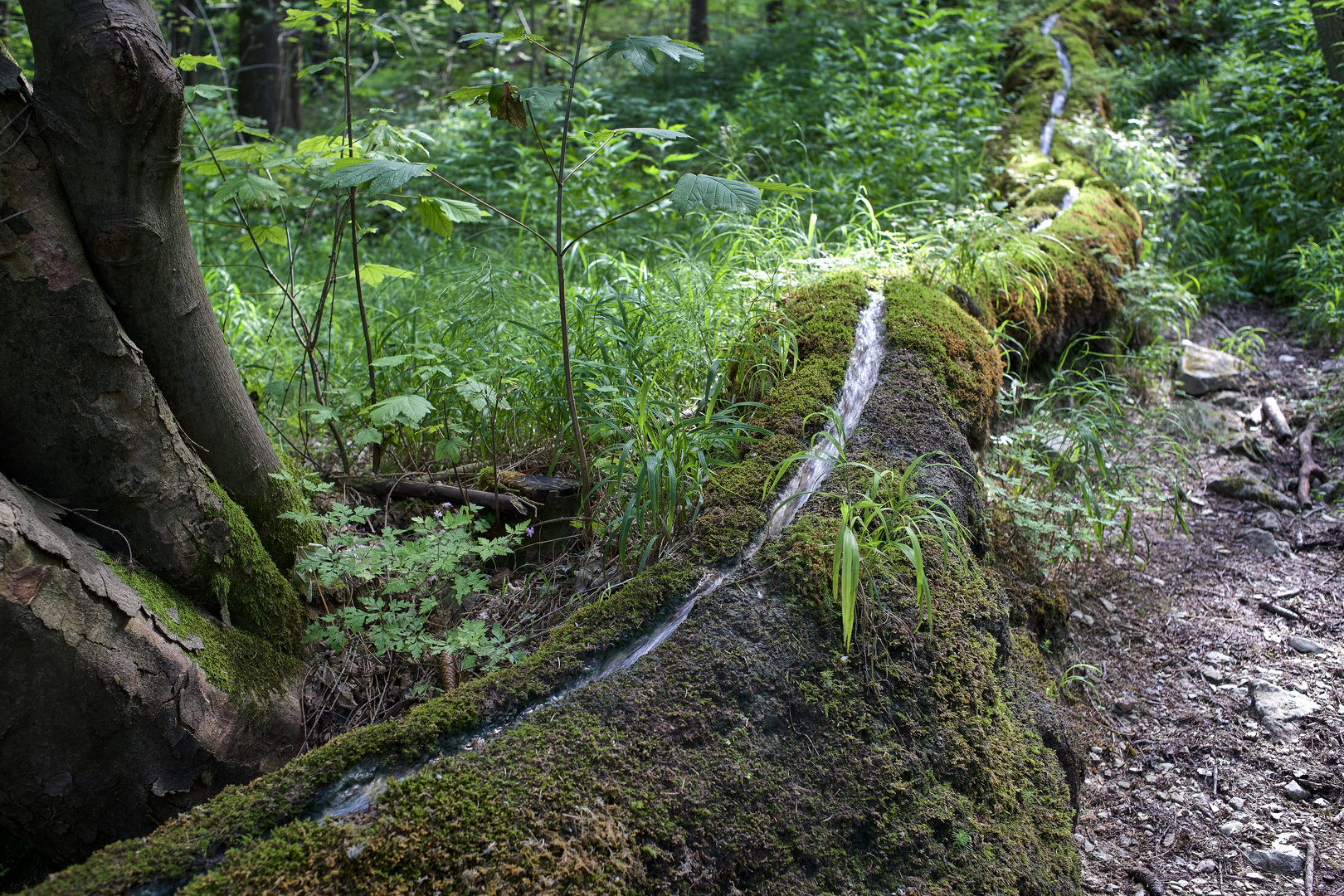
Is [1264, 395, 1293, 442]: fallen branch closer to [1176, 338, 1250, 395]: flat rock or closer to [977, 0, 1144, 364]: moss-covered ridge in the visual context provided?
[1176, 338, 1250, 395]: flat rock

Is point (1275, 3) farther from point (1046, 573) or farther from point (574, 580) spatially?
point (574, 580)

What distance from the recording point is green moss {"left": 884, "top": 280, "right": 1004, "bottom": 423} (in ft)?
9.84

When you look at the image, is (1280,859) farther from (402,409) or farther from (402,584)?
(402,409)

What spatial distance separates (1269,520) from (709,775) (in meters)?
3.64

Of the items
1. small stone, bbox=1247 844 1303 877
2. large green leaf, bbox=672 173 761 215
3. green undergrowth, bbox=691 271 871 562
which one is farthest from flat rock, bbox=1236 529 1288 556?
large green leaf, bbox=672 173 761 215

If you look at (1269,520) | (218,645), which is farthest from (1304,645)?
(218,645)

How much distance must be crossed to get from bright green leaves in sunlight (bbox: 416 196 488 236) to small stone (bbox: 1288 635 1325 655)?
341 centimetres

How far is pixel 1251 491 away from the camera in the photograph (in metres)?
4.05

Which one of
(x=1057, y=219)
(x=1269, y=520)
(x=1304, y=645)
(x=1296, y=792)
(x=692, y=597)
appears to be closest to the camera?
(x=692, y=597)

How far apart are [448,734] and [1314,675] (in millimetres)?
3119

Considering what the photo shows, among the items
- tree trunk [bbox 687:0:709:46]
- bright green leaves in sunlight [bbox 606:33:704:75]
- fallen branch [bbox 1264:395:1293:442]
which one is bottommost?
fallen branch [bbox 1264:395:1293:442]

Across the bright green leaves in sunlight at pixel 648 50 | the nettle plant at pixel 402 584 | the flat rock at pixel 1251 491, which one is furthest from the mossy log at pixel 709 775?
the flat rock at pixel 1251 491

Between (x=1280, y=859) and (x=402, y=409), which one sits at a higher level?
(x=402, y=409)

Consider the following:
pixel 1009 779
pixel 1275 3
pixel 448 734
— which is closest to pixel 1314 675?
pixel 1009 779
